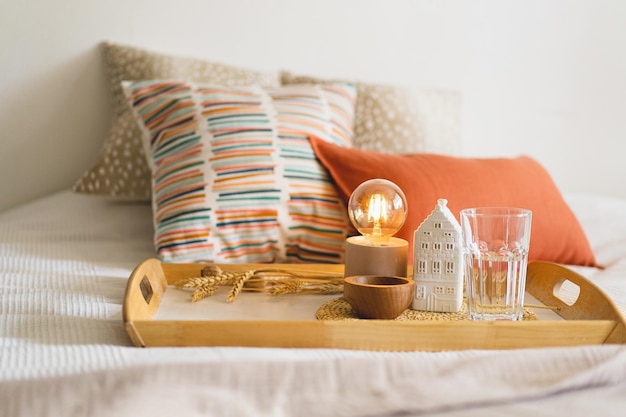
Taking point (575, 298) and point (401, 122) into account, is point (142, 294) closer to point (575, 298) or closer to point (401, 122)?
point (575, 298)

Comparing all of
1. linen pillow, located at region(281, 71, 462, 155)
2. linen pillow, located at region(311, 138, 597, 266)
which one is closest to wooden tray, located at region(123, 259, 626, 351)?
linen pillow, located at region(311, 138, 597, 266)

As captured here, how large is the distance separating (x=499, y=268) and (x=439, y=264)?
85 millimetres

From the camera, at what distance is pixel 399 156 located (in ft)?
4.73

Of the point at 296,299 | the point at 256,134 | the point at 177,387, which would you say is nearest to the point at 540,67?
the point at 256,134

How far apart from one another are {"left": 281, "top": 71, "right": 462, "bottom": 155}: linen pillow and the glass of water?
800mm

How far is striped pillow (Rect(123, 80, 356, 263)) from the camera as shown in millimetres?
1328

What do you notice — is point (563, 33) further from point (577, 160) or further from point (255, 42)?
point (255, 42)

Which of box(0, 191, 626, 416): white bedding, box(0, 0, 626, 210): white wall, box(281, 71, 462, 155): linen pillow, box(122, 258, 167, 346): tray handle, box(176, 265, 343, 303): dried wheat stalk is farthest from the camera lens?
box(0, 0, 626, 210): white wall

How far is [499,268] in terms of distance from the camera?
97 centimetres

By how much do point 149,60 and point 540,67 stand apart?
1189 millimetres

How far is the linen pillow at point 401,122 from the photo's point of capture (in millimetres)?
1768

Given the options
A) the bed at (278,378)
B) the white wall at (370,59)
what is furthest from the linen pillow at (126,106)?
the bed at (278,378)

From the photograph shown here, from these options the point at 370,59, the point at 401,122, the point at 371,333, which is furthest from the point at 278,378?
the point at 370,59

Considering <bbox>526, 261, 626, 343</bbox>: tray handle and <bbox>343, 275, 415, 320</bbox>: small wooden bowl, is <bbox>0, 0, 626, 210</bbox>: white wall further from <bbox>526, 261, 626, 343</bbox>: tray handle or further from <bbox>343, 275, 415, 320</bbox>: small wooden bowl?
<bbox>343, 275, 415, 320</bbox>: small wooden bowl
